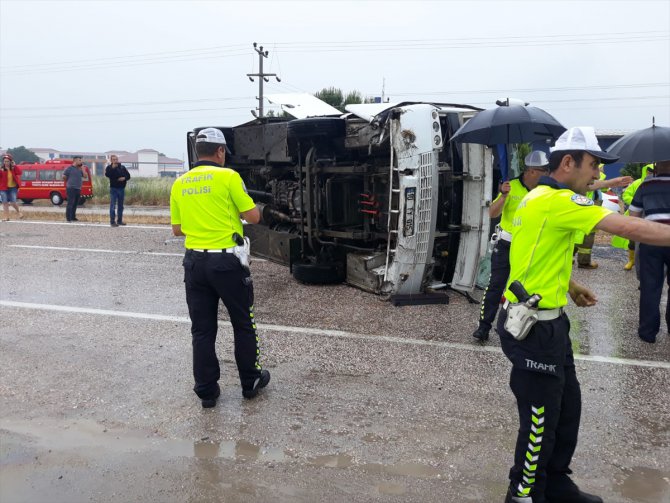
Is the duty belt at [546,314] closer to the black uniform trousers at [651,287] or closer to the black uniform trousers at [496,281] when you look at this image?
the black uniform trousers at [496,281]

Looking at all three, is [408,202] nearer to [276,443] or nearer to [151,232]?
[276,443]

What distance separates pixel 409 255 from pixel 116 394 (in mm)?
3504

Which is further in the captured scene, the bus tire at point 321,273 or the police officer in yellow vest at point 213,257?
the bus tire at point 321,273

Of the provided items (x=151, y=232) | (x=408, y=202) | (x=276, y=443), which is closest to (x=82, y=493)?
(x=276, y=443)

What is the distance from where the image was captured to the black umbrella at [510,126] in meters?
5.62

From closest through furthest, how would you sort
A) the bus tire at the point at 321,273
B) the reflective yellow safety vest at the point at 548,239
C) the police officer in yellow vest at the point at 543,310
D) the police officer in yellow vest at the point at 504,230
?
the reflective yellow safety vest at the point at 548,239, the police officer in yellow vest at the point at 543,310, the police officer in yellow vest at the point at 504,230, the bus tire at the point at 321,273

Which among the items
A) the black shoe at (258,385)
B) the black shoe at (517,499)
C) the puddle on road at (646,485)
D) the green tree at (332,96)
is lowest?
the puddle on road at (646,485)

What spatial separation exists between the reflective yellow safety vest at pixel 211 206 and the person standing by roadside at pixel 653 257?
148 inches

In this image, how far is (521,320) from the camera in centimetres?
274

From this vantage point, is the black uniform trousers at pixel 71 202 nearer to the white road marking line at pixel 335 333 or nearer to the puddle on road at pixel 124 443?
the white road marking line at pixel 335 333

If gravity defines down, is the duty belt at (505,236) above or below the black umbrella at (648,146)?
below

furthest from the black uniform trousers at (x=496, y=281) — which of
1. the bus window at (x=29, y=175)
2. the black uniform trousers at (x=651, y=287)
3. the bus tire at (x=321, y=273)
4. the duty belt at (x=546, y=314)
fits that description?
the bus window at (x=29, y=175)

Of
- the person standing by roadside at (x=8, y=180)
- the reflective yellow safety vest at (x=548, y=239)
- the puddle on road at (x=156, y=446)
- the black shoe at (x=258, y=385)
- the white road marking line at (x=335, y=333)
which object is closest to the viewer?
the reflective yellow safety vest at (x=548, y=239)

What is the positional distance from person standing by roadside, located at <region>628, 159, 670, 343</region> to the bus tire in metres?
3.60
